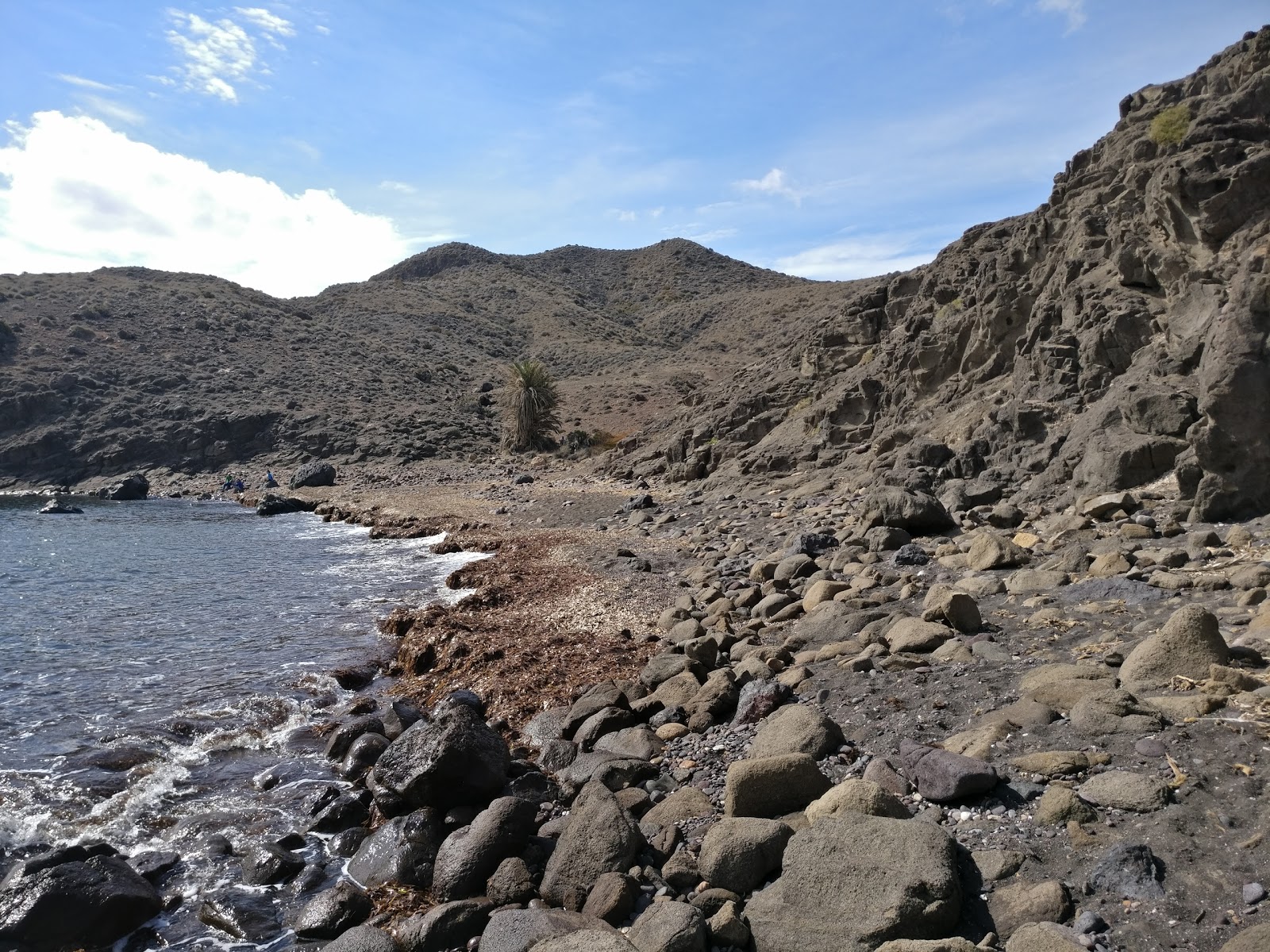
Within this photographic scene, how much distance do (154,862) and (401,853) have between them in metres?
2.26

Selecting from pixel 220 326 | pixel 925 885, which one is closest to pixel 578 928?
pixel 925 885

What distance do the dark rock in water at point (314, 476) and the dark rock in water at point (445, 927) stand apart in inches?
1842

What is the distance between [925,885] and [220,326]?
83952 millimetres

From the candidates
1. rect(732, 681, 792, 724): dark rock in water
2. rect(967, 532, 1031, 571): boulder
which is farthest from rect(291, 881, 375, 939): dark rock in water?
rect(967, 532, 1031, 571): boulder

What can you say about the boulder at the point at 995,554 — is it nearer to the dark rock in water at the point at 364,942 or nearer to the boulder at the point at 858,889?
the boulder at the point at 858,889

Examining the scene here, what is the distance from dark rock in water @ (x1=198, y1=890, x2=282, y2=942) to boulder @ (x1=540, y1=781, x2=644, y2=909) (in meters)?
2.21

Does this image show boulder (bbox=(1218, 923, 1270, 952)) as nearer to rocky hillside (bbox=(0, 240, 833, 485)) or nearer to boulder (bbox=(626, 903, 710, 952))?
boulder (bbox=(626, 903, 710, 952))

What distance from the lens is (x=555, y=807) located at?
7641 millimetres

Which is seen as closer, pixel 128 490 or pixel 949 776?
pixel 949 776

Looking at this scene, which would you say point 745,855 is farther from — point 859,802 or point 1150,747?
point 1150,747

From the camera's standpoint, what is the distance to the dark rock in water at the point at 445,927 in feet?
18.7

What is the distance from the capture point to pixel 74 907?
6.20 meters

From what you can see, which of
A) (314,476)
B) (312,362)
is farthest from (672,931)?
(312,362)

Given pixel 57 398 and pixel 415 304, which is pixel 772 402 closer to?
pixel 57 398
